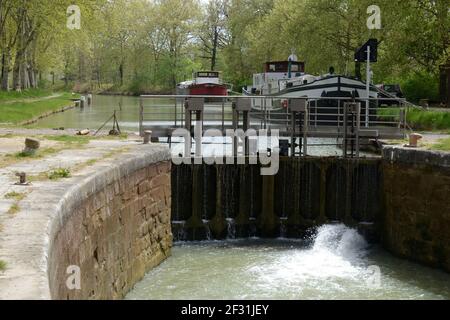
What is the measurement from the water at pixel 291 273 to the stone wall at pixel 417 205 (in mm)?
334

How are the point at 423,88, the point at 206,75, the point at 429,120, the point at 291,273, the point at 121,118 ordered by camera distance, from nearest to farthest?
the point at 291,273, the point at 429,120, the point at 423,88, the point at 121,118, the point at 206,75

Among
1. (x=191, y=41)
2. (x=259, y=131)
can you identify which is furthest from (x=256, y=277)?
(x=191, y=41)

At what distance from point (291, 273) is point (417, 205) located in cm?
297

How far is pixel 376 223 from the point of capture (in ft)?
50.3

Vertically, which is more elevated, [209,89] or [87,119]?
[209,89]

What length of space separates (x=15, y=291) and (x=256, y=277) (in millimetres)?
7249

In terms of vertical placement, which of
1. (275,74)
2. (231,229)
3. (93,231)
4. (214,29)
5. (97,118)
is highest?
(214,29)

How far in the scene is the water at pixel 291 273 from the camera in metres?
11.2

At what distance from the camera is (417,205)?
1371cm

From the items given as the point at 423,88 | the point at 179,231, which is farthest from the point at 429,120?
the point at 423,88

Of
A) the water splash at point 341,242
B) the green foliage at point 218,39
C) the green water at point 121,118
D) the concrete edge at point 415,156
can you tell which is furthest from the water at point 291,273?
the green foliage at point 218,39

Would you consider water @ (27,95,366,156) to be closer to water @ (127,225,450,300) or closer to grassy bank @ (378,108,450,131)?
water @ (127,225,450,300)

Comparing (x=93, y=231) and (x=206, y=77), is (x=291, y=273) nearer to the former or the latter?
(x=93, y=231)
